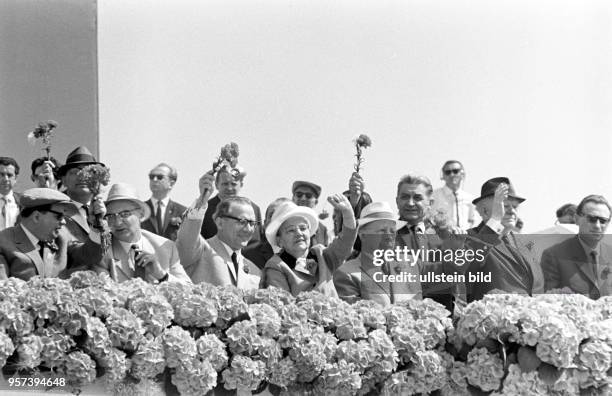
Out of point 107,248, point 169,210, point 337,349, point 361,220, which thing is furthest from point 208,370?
point 169,210

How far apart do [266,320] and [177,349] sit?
0.44 metres

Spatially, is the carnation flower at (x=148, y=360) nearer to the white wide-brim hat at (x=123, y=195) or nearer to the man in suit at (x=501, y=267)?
the white wide-brim hat at (x=123, y=195)

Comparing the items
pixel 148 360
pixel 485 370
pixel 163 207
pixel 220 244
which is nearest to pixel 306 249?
pixel 220 244

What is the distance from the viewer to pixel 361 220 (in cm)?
644

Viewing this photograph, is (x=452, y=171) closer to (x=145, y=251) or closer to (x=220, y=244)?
(x=220, y=244)

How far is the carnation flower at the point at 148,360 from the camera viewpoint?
4.81 meters

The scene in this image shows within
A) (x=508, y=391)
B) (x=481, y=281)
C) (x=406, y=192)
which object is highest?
(x=406, y=192)

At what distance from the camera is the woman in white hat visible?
5.82 metres

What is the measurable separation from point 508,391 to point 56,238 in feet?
7.84

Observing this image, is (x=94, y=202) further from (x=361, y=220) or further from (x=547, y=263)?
(x=547, y=263)

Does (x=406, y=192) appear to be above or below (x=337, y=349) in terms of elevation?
above

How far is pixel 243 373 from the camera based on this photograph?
4.92m

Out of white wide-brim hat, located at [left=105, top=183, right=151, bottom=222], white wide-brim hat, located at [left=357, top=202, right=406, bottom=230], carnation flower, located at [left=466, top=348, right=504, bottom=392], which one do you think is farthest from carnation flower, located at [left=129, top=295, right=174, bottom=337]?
white wide-brim hat, located at [left=357, top=202, right=406, bottom=230]

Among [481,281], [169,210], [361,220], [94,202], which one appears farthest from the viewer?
[169,210]
